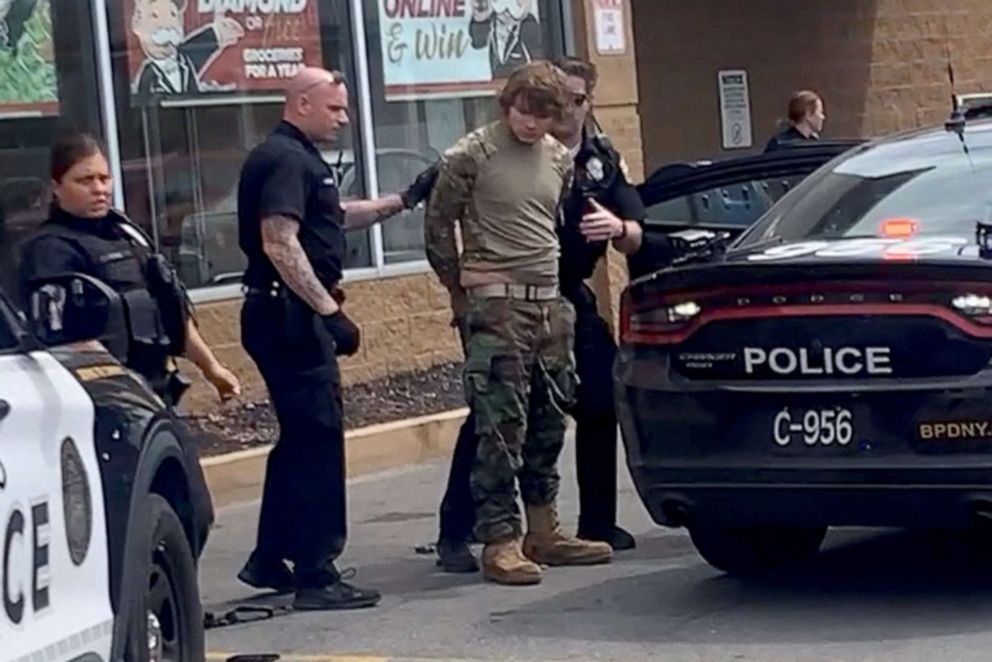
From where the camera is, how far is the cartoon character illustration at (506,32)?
13.9 m

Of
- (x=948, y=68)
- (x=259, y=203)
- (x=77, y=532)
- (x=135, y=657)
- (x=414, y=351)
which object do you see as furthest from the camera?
(x=948, y=68)

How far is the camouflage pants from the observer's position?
8430mm

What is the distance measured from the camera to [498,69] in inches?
552

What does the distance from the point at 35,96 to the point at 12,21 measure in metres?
0.38

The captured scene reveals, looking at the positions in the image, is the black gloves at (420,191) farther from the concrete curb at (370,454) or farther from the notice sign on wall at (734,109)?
the notice sign on wall at (734,109)

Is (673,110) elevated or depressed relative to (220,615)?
elevated

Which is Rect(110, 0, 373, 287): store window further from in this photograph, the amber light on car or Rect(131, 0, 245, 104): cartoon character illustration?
the amber light on car

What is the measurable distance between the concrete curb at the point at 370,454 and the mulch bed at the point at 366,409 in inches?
7.0

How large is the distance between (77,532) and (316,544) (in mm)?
2921

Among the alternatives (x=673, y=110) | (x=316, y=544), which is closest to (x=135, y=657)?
(x=316, y=544)

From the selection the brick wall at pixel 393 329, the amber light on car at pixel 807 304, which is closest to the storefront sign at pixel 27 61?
the brick wall at pixel 393 329

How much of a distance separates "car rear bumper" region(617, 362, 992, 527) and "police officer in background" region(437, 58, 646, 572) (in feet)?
3.83

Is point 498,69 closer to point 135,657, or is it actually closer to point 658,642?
point 658,642

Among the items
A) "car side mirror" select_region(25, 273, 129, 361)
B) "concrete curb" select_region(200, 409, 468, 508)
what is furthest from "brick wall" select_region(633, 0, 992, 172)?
"car side mirror" select_region(25, 273, 129, 361)
